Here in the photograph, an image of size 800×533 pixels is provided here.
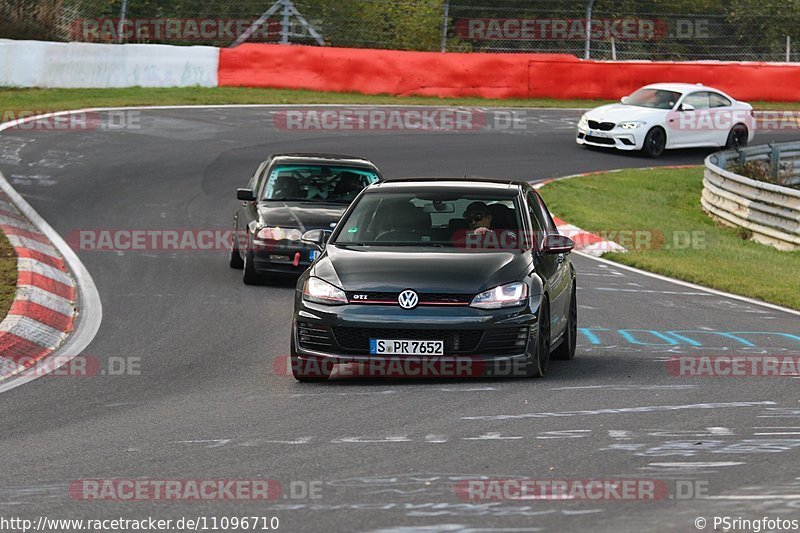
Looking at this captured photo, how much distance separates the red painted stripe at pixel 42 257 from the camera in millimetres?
15312

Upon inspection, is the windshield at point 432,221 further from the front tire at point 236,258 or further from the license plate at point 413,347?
the front tire at point 236,258

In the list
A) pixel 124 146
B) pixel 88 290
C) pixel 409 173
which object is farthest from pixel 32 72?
pixel 88 290

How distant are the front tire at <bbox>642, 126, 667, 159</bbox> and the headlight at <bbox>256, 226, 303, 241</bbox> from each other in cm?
1566

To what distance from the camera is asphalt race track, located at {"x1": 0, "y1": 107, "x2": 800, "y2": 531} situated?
21.3 ft

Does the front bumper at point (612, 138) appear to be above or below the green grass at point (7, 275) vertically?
above

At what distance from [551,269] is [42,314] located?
15.8ft

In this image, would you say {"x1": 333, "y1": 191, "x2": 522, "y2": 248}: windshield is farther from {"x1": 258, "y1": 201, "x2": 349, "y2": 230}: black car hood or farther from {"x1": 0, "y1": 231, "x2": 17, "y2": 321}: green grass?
{"x1": 258, "y1": 201, "x2": 349, "y2": 230}: black car hood

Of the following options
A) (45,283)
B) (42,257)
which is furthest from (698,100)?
(45,283)

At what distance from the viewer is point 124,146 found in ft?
82.4

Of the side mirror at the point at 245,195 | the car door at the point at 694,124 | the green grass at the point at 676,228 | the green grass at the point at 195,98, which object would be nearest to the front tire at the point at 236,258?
the side mirror at the point at 245,195

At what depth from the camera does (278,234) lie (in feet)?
50.8

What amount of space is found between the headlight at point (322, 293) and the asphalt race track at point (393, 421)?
2.02 ft

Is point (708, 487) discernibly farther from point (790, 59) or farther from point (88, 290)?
point (790, 59)

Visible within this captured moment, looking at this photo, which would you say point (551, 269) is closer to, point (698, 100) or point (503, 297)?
point (503, 297)
